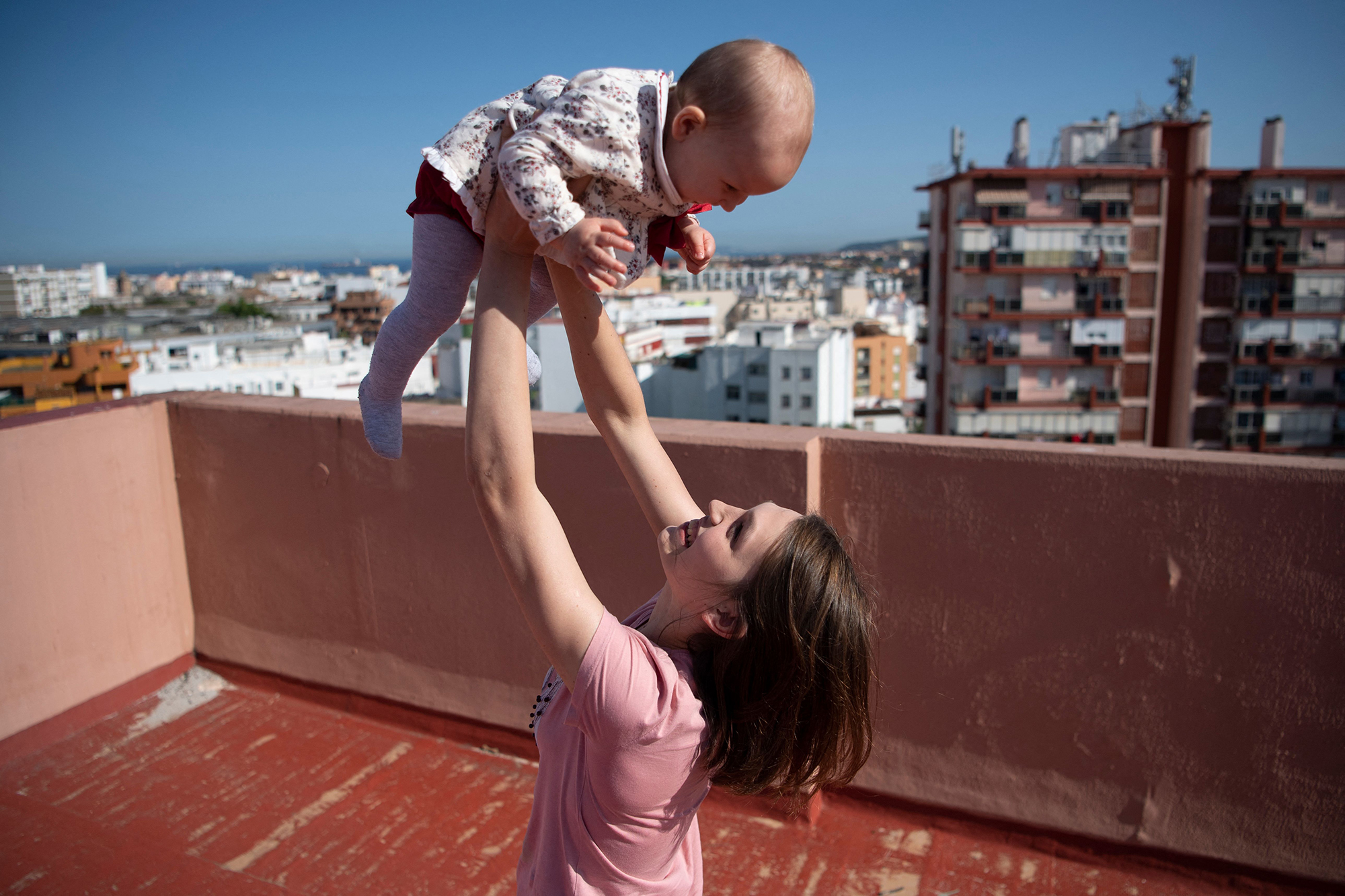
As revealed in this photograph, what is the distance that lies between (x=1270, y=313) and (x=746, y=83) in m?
36.7

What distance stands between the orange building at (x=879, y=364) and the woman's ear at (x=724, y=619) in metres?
53.9

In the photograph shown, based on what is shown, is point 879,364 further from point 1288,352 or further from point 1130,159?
point 1288,352

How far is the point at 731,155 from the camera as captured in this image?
1.11 metres

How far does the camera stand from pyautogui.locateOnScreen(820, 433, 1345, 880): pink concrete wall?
1.95 metres

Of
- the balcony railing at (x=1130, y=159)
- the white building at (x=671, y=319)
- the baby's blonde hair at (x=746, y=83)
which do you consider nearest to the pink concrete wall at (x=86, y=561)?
the baby's blonde hair at (x=746, y=83)

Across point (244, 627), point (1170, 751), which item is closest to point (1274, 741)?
point (1170, 751)

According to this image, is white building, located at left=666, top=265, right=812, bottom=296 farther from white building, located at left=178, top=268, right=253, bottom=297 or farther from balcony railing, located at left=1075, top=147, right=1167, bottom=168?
white building, located at left=178, top=268, right=253, bottom=297

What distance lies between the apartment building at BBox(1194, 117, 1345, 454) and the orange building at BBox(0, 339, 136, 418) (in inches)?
1436

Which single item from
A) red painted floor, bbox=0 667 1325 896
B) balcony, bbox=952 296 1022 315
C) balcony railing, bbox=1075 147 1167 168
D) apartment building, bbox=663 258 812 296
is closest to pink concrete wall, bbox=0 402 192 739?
red painted floor, bbox=0 667 1325 896

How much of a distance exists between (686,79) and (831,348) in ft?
121

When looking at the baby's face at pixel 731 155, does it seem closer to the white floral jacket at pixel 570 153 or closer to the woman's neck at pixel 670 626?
the white floral jacket at pixel 570 153

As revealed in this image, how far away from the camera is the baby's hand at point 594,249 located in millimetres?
1019

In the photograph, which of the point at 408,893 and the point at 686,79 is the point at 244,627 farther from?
the point at 686,79

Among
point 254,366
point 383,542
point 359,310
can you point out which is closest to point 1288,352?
point 383,542
